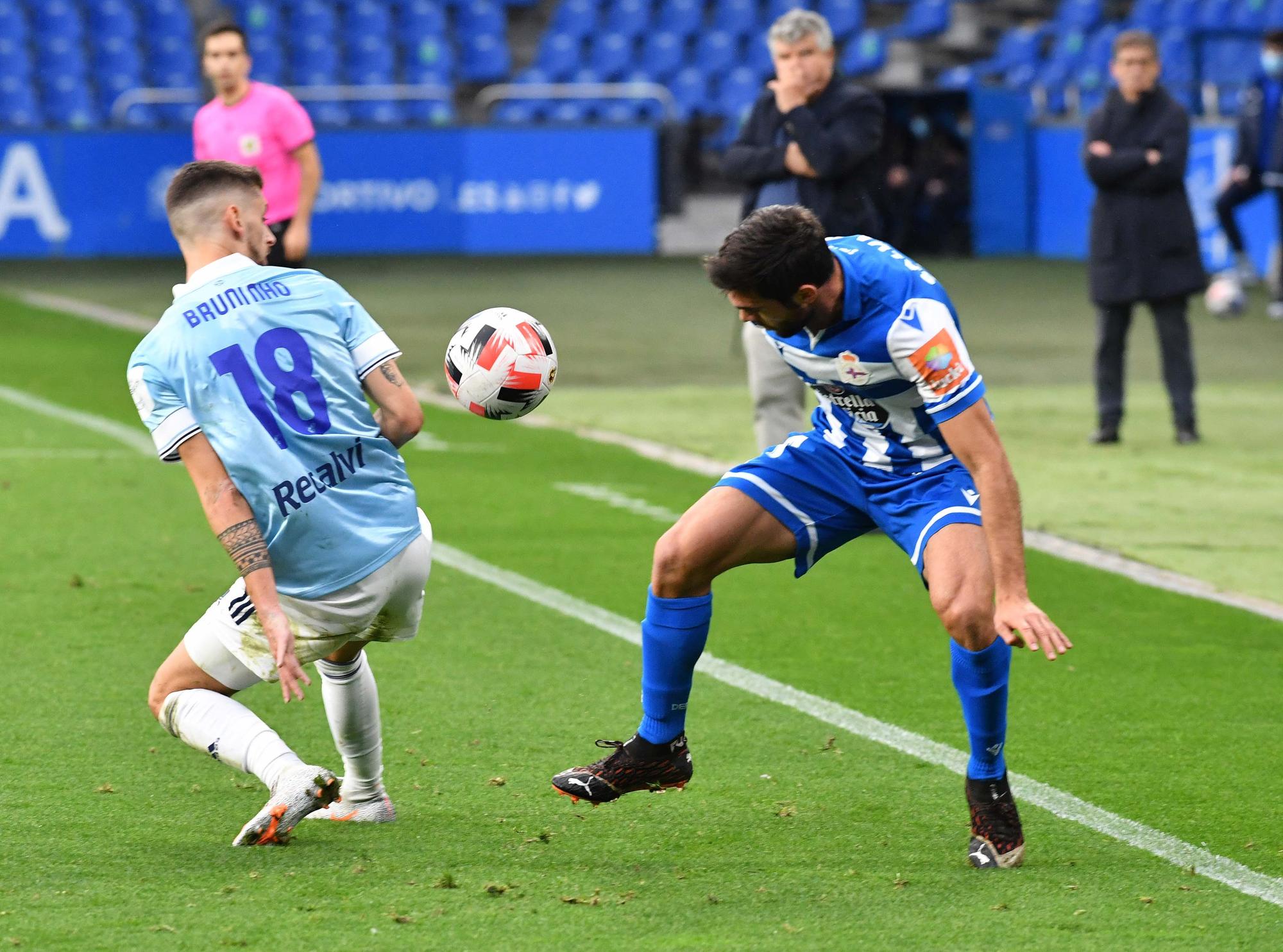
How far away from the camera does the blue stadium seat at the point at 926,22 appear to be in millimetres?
28828

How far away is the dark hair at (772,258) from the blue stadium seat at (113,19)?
2357 centimetres

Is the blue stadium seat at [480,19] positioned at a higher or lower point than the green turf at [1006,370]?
higher

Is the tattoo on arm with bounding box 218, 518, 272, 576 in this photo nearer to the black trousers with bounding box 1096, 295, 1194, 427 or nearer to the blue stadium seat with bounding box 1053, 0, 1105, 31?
the black trousers with bounding box 1096, 295, 1194, 427

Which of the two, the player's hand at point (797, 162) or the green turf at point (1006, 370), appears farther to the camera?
the green turf at point (1006, 370)

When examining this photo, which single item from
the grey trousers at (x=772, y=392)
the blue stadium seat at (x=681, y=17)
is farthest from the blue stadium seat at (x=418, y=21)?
the grey trousers at (x=772, y=392)

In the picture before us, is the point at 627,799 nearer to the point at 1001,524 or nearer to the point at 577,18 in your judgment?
the point at 1001,524

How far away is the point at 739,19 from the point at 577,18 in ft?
8.12

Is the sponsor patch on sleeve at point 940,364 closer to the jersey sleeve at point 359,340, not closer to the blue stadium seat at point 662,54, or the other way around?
the jersey sleeve at point 359,340

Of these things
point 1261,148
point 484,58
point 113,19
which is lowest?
point 1261,148

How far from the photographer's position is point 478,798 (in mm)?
4695

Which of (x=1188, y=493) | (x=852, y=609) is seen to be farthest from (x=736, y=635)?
(x=1188, y=493)

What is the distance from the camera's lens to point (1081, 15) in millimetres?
28547

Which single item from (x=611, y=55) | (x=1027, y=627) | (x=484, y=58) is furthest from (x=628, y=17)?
(x=1027, y=627)

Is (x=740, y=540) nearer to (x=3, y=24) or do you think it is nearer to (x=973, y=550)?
(x=973, y=550)
